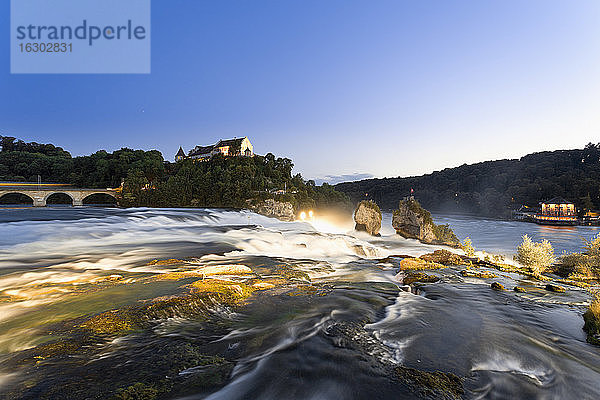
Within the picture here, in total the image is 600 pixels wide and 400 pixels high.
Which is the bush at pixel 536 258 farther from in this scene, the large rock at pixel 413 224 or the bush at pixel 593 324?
the large rock at pixel 413 224

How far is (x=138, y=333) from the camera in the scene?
6.64 m

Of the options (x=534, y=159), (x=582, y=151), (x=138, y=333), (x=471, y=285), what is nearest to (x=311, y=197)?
(x=471, y=285)

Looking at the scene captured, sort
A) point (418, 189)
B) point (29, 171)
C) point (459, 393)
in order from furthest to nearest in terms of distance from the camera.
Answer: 1. point (418, 189)
2. point (29, 171)
3. point (459, 393)

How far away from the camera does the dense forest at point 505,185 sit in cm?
9569

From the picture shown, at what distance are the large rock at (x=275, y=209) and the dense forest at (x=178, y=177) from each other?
1.56 meters

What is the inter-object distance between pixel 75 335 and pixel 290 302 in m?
5.85

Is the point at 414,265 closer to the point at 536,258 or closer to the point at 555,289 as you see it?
the point at 555,289

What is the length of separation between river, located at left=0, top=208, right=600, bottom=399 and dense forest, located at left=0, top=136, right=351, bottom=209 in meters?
55.5

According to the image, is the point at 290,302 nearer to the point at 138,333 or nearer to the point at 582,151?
the point at 138,333

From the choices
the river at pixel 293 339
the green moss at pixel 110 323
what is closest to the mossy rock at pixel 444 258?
the river at pixel 293 339

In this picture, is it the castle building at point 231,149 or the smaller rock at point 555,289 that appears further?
the castle building at point 231,149

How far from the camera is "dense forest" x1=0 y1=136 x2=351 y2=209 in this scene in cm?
7044

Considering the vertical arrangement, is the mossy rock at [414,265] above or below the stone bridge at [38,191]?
below

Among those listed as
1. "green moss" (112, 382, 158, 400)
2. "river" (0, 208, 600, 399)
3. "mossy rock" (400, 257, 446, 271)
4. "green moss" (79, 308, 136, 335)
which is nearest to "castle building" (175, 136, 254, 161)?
"mossy rock" (400, 257, 446, 271)
